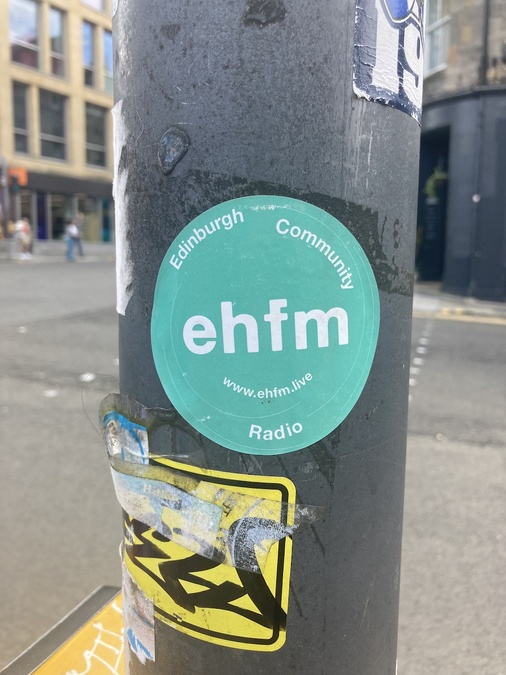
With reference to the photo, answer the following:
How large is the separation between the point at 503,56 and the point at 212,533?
1468cm

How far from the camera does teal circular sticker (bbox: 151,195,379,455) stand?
1137 millimetres

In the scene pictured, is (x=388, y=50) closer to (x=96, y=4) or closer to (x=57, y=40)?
(x=57, y=40)

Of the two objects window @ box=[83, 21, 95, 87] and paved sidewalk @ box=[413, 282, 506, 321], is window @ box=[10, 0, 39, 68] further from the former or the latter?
paved sidewalk @ box=[413, 282, 506, 321]

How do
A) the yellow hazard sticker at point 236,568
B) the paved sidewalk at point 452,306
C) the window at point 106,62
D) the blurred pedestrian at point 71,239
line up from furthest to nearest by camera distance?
the window at point 106,62
the blurred pedestrian at point 71,239
the paved sidewalk at point 452,306
the yellow hazard sticker at point 236,568

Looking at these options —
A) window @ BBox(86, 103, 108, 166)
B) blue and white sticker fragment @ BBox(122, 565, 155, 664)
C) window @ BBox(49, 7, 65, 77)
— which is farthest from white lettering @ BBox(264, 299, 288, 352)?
window @ BBox(86, 103, 108, 166)

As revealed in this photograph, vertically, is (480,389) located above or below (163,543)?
below

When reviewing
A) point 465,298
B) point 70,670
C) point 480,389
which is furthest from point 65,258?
point 70,670

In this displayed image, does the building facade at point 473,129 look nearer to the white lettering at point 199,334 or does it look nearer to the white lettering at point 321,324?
Answer: the white lettering at point 321,324

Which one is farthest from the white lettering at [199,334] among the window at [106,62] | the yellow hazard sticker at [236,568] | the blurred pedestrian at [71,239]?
the window at [106,62]

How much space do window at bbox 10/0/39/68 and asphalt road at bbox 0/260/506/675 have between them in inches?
1046

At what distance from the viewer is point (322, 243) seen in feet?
3.77

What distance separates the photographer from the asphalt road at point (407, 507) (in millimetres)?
2764

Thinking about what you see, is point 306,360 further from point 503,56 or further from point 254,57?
point 503,56

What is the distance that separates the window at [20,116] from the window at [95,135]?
13.0 ft
